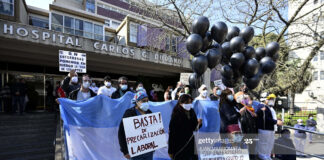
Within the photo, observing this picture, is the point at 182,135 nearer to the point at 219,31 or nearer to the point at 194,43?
the point at 194,43

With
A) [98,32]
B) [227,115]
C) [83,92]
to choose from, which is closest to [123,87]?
[83,92]

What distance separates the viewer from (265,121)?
474cm

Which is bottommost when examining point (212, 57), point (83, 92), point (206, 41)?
point (83, 92)

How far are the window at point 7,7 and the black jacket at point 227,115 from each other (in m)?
14.2

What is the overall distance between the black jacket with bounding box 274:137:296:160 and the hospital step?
21.3ft

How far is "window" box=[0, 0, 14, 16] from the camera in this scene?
453 inches

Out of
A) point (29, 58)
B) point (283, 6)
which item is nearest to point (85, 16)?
point (29, 58)

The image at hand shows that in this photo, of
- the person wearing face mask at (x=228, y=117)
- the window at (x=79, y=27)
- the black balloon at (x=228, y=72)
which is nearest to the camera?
the person wearing face mask at (x=228, y=117)

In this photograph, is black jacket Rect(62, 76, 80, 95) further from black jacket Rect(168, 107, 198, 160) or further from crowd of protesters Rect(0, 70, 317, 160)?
black jacket Rect(168, 107, 198, 160)

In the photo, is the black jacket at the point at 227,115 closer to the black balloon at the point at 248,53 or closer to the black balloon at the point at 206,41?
the black balloon at the point at 206,41

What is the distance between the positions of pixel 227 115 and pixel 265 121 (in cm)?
168

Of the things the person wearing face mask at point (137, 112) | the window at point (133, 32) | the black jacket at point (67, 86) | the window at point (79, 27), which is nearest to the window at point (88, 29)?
the window at point (79, 27)

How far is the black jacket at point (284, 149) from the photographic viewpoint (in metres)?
5.15

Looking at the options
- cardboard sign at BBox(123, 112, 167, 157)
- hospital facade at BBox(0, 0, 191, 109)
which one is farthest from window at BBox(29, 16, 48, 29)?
cardboard sign at BBox(123, 112, 167, 157)
